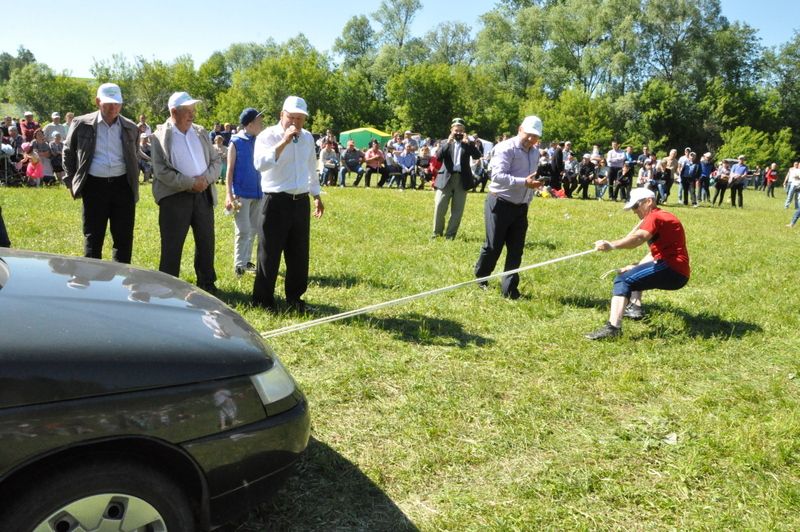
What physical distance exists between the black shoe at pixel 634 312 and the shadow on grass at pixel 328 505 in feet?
13.7

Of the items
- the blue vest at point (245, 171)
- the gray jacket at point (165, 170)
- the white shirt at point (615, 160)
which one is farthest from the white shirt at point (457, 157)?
the white shirt at point (615, 160)

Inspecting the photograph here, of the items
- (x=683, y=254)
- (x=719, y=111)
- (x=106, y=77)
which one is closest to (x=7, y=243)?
(x=683, y=254)

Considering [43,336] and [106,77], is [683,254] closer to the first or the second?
[43,336]

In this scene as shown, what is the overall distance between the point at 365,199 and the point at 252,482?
48.4 feet

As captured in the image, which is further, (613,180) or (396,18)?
(396,18)

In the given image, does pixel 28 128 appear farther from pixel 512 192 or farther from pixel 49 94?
pixel 49 94

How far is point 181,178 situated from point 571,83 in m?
68.1

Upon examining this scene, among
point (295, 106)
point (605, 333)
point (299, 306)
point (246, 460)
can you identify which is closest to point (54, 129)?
point (299, 306)

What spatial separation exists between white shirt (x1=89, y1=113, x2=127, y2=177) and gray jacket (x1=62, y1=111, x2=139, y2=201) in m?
0.04

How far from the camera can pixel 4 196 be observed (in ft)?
45.5

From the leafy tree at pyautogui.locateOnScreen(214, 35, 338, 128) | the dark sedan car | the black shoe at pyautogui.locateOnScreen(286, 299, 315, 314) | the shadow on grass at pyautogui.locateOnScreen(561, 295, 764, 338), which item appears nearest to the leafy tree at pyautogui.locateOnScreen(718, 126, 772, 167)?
the leafy tree at pyautogui.locateOnScreen(214, 35, 338, 128)

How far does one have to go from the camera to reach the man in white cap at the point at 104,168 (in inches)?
233

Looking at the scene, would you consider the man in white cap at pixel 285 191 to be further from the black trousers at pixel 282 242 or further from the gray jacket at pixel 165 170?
the gray jacket at pixel 165 170

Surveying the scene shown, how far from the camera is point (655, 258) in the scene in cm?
614
